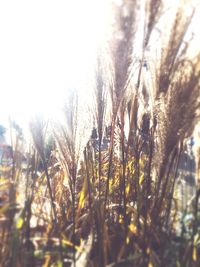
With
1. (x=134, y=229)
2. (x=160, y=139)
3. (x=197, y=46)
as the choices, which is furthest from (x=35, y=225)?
(x=197, y=46)

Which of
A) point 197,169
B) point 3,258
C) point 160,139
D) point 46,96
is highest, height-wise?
point 46,96

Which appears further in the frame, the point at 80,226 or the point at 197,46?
the point at 80,226

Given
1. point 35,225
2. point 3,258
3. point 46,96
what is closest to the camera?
point 3,258

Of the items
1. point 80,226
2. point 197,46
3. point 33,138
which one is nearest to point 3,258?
point 33,138

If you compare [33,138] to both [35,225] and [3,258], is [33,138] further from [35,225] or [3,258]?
[3,258]

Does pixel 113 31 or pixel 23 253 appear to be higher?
pixel 113 31

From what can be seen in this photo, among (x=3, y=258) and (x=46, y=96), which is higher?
(x=46, y=96)

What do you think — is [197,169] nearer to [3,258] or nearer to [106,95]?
[106,95]

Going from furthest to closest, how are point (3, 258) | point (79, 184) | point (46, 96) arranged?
1. point (79, 184)
2. point (46, 96)
3. point (3, 258)

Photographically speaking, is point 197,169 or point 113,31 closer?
point 113,31
